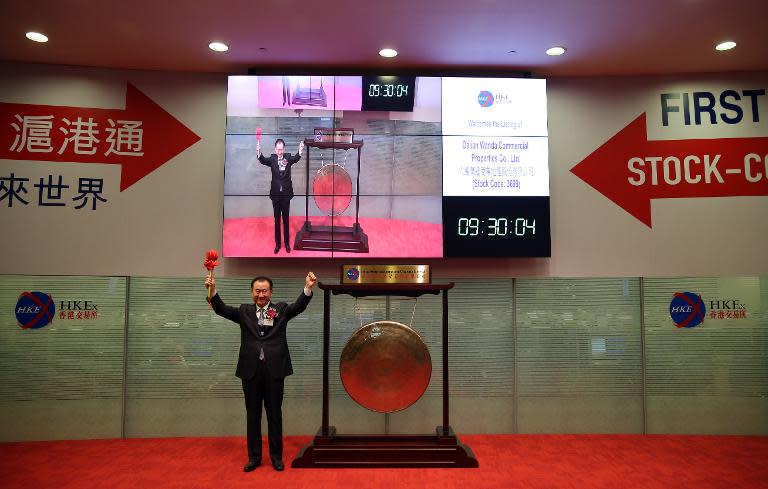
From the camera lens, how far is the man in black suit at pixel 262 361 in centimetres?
396

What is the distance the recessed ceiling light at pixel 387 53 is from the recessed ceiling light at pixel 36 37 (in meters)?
2.62

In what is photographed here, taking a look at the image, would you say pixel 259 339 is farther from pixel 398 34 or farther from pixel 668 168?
pixel 668 168

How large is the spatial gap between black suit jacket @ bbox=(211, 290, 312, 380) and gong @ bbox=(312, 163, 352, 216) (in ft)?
3.43

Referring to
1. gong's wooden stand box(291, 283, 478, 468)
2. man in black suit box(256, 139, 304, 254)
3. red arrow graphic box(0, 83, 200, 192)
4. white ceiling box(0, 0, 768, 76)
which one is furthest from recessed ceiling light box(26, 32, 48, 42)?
gong's wooden stand box(291, 283, 478, 468)

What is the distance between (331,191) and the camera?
4.84 metres

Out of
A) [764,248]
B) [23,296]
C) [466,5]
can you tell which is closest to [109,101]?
[23,296]

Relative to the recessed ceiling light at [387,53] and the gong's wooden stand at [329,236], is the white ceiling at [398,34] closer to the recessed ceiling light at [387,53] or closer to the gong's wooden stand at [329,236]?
the recessed ceiling light at [387,53]

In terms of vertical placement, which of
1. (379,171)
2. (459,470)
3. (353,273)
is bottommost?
(459,470)

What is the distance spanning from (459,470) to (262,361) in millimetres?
1535

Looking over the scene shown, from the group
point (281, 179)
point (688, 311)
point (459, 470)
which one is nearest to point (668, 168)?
point (688, 311)

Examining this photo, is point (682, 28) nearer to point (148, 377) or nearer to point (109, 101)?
point (109, 101)

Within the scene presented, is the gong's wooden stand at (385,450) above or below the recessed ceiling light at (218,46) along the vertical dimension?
below

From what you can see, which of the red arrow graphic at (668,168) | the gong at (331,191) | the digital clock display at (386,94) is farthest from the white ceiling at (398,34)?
the gong at (331,191)

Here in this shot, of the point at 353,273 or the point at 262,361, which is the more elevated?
the point at 353,273
